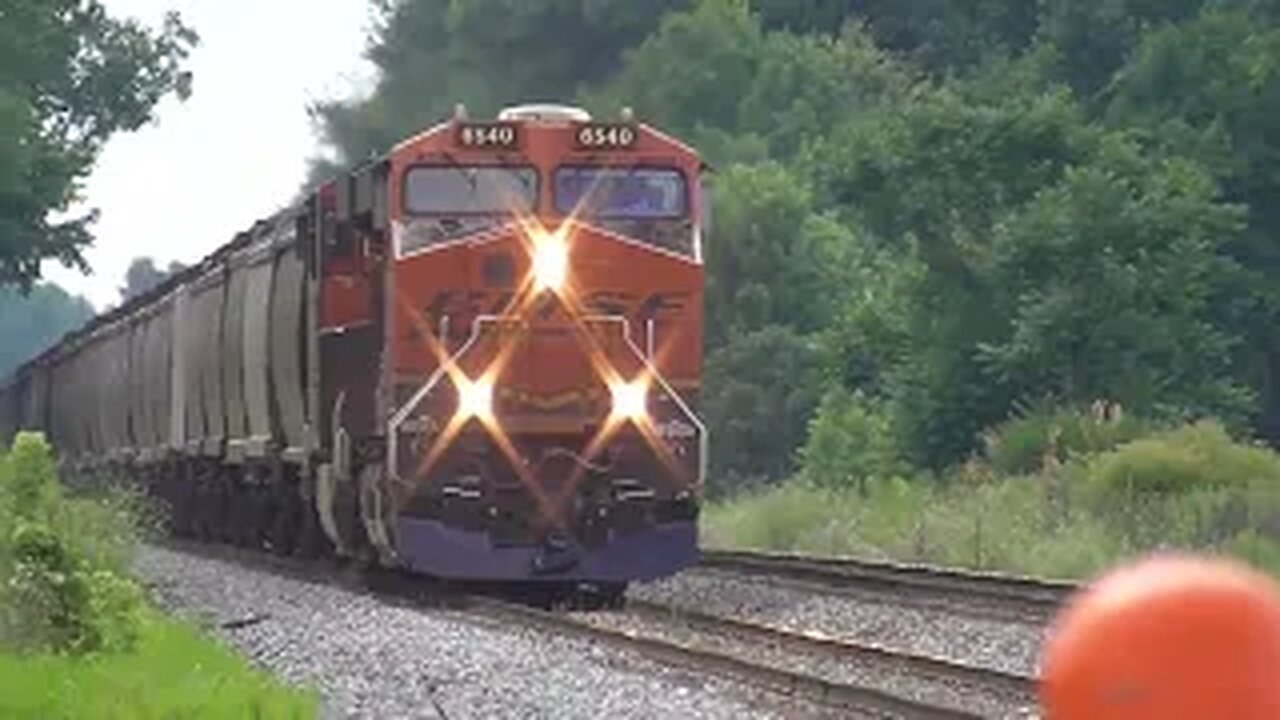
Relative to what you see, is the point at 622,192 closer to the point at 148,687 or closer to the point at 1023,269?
the point at 148,687

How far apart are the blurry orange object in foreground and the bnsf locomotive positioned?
43.9 feet

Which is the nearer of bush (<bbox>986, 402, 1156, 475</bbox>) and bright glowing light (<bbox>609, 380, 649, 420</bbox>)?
bright glowing light (<bbox>609, 380, 649, 420</bbox>)

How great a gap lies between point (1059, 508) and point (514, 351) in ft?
26.3

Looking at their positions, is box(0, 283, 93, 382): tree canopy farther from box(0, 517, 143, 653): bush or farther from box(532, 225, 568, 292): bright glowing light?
box(0, 517, 143, 653): bush

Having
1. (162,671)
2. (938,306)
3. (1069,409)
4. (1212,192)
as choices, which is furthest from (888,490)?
(162,671)

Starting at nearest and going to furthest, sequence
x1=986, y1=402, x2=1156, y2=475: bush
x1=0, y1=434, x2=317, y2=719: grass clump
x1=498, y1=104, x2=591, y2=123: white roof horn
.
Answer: x1=0, y1=434, x2=317, y2=719: grass clump < x1=498, y1=104, x2=591, y2=123: white roof horn < x1=986, y1=402, x2=1156, y2=475: bush

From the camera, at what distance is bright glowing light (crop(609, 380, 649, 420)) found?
17094 millimetres

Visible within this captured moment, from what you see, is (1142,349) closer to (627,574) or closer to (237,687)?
(627,574)

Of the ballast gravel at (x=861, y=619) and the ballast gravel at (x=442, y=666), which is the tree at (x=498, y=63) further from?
the ballast gravel at (x=442, y=666)

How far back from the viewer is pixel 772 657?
564 inches

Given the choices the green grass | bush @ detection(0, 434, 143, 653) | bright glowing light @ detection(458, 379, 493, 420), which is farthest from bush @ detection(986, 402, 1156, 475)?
the green grass

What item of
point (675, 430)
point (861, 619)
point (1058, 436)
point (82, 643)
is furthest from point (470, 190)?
point (1058, 436)

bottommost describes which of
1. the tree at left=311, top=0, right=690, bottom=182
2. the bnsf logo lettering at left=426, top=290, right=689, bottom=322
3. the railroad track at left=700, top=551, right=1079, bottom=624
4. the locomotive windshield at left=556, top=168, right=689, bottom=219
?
the railroad track at left=700, top=551, right=1079, bottom=624

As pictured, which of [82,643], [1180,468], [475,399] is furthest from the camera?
[1180,468]
